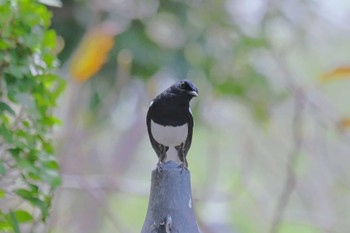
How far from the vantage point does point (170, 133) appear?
48.6 inches

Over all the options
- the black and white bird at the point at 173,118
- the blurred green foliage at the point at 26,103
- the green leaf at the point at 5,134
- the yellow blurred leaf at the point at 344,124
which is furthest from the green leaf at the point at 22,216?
the yellow blurred leaf at the point at 344,124

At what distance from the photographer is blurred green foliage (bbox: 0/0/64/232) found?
4.39 ft

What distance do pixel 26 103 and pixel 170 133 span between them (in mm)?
290

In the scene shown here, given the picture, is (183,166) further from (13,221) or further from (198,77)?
(198,77)

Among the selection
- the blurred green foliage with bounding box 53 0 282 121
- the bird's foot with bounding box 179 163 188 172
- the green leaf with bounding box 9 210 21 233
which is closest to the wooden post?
the bird's foot with bounding box 179 163 188 172

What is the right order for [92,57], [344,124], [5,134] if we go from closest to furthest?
[5,134]
[92,57]
[344,124]

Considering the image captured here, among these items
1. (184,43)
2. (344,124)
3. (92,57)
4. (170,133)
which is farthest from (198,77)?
(170,133)

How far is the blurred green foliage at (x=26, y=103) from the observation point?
1.34 meters

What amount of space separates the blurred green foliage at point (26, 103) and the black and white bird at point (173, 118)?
26cm

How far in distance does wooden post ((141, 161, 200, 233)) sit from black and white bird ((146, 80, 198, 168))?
4 centimetres

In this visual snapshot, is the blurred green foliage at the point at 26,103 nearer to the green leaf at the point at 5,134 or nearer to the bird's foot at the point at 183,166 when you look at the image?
the green leaf at the point at 5,134

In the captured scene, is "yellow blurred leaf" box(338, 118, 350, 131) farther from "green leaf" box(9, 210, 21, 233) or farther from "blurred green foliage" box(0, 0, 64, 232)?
"green leaf" box(9, 210, 21, 233)

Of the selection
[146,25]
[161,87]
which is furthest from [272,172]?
[146,25]

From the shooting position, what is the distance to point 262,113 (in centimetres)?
335
